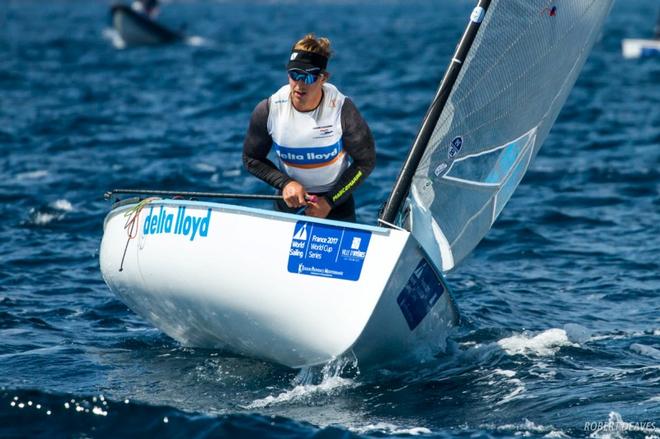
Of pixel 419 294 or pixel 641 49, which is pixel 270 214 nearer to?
pixel 419 294

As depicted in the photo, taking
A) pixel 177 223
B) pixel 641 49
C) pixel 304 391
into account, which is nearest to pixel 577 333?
pixel 304 391

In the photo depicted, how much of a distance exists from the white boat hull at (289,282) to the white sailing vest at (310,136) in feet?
2.14

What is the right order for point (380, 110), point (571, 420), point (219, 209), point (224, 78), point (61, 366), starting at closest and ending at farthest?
point (571, 420)
point (219, 209)
point (61, 366)
point (380, 110)
point (224, 78)

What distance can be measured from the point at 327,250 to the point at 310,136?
882 millimetres

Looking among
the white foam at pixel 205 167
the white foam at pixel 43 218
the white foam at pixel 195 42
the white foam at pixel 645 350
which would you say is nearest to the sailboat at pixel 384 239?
the white foam at pixel 645 350

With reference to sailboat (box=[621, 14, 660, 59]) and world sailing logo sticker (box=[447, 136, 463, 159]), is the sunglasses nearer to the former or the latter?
world sailing logo sticker (box=[447, 136, 463, 159])

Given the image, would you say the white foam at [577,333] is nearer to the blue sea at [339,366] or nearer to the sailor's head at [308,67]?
the blue sea at [339,366]

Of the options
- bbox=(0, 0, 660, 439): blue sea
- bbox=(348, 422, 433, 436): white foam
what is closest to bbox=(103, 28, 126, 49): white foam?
bbox=(0, 0, 660, 439): blue sea

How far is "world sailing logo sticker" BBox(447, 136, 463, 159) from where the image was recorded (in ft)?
21.9

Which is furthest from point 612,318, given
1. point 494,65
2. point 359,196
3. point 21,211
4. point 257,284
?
point 21,211

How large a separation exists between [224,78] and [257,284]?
61.9 ft

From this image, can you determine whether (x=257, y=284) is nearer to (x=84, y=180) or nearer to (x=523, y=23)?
(x=523, y=23)

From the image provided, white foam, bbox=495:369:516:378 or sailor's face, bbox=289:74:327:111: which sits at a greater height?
sailor's face, bbox=289:74:327:111

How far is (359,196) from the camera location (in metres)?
12.1
